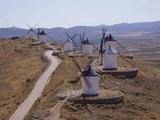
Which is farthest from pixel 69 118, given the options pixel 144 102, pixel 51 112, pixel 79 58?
pixel 79 58

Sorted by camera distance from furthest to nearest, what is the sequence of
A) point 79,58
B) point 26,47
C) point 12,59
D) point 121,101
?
point 26,47, point 12,59, point 79,58, point 121,101

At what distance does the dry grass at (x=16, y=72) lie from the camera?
57.0 meters

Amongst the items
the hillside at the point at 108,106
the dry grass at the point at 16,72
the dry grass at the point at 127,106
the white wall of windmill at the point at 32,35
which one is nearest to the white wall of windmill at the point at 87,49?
the dry grass at the point at 16,72

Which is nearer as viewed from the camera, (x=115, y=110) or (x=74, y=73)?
(x=115, y=110)

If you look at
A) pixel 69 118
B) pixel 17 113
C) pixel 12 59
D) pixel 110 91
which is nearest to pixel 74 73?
pixel 110 91

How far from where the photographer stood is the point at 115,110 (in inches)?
1796

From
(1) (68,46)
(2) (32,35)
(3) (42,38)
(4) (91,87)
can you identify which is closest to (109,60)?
(4) (91,87)

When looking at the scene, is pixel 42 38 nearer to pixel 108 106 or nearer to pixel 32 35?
pixel 32 35

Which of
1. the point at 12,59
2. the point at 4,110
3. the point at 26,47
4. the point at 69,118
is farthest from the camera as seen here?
the point at 26,47

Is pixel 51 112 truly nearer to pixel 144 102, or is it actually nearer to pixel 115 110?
pixel 115 110

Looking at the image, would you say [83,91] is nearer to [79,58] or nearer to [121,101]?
[121,101]

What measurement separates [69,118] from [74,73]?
21.5 meters

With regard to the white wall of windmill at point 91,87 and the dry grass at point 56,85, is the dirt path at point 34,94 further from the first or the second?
the white wall of windmill at point 91,87

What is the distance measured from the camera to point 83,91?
161ft
